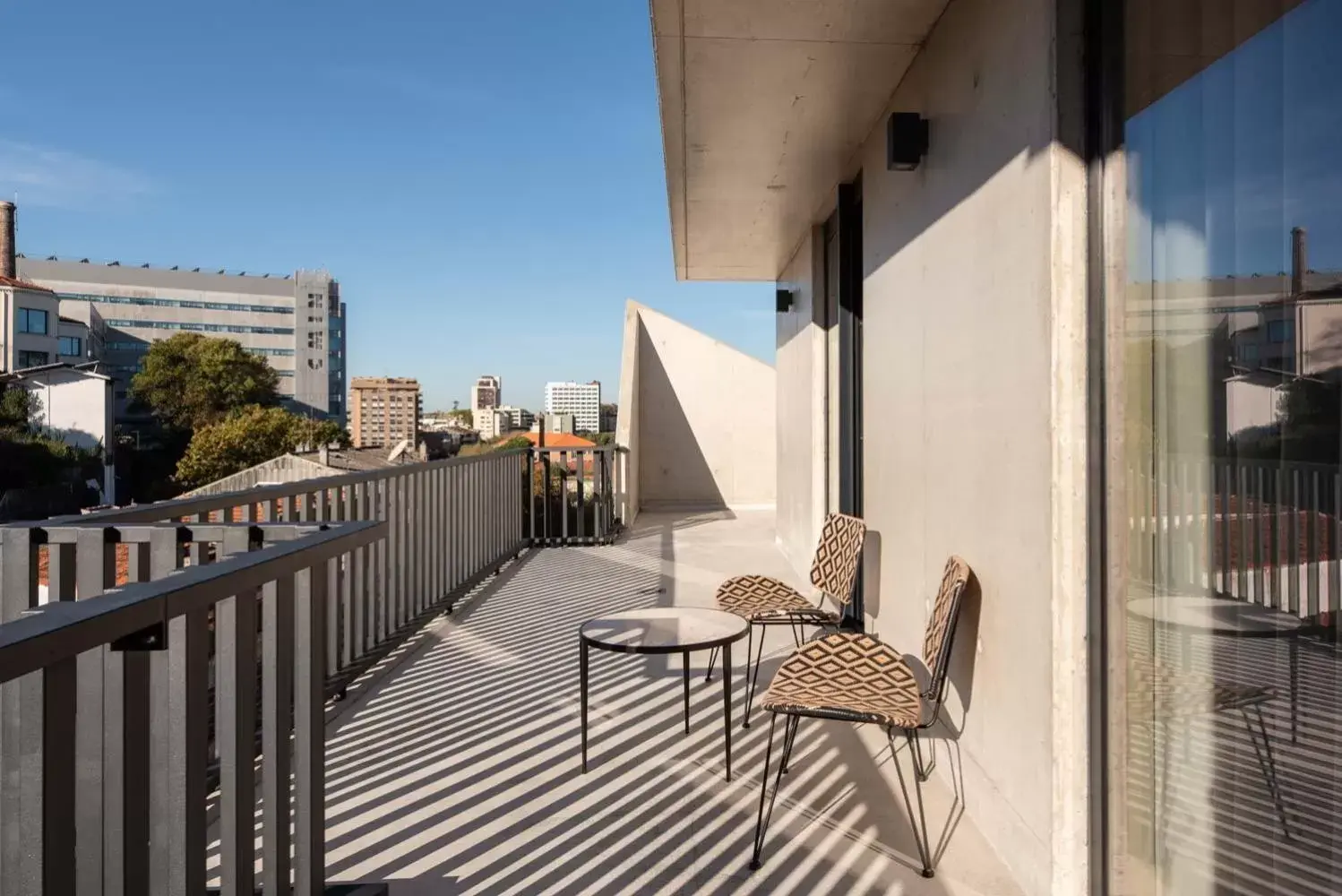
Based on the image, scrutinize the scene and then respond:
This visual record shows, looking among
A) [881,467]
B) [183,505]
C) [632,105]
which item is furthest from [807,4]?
[632,105]

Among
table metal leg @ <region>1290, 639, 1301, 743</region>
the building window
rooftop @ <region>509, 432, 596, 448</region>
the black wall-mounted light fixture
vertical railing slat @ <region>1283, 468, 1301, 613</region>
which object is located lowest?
table metal leg @ <region>1290, 639, 1301, 743</region>

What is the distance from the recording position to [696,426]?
11.4 m

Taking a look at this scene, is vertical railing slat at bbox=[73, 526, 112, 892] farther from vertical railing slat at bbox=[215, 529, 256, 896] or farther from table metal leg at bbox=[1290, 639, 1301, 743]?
table metal leg at bbox=[1290, 639, 1301, 743]

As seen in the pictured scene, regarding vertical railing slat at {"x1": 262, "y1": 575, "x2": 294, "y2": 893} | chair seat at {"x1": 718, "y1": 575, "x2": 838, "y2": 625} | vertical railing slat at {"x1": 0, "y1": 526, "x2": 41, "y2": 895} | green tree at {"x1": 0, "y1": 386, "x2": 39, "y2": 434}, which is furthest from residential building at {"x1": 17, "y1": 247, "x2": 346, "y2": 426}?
vertical railing slat at {"x1": 262, "y1": 575, "x2": 294, "y2": 893}

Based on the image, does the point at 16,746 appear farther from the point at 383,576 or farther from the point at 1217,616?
the point at 383,576

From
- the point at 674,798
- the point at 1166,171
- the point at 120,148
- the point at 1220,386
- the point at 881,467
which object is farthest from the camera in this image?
the point at 120,148

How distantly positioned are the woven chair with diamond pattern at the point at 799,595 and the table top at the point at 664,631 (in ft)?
1.15

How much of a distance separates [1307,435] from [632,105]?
27.7 ft

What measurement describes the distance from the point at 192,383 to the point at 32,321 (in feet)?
25.5

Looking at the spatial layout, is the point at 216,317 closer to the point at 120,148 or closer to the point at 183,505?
the point at 120,148

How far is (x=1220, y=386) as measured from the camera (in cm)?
136

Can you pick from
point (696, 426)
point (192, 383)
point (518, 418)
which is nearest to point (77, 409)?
point (192, 383)

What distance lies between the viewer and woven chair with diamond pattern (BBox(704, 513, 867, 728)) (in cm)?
320

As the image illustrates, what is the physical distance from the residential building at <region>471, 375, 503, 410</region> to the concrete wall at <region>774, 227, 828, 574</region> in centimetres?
8339
